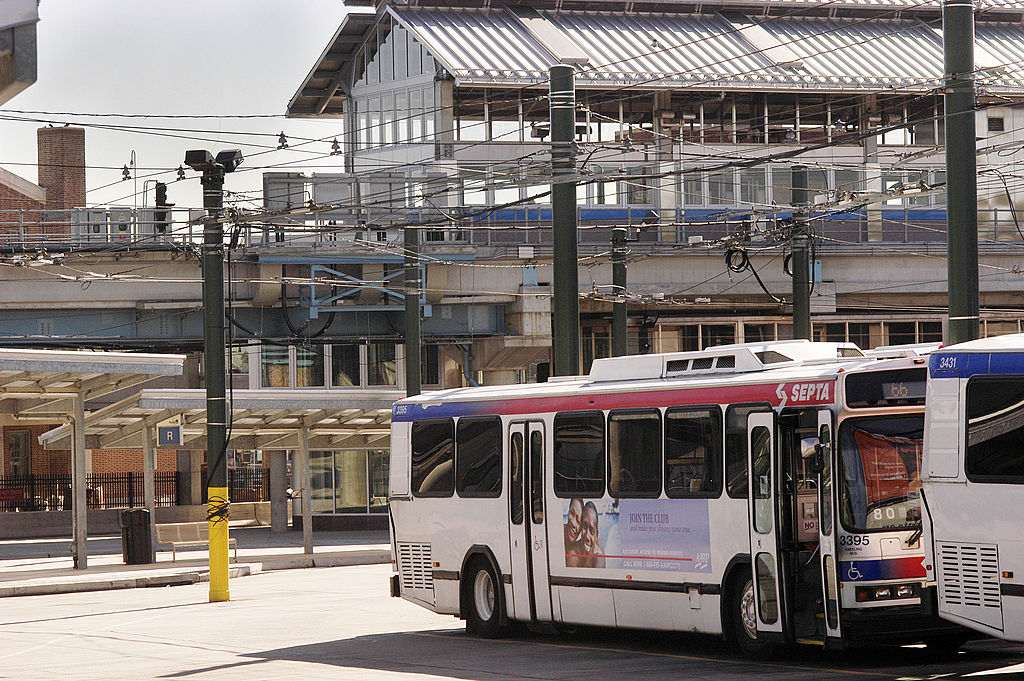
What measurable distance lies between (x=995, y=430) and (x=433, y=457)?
865cm

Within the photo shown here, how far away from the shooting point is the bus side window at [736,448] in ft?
49.3

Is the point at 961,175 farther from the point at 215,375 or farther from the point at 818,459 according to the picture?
the point at 215,375

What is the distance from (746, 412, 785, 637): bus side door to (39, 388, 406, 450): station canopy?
61.7ft

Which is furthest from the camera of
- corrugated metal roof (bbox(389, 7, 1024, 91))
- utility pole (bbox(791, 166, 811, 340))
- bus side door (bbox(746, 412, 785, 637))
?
corrugated metal roof (bbox(389, 7, 1024, 91))

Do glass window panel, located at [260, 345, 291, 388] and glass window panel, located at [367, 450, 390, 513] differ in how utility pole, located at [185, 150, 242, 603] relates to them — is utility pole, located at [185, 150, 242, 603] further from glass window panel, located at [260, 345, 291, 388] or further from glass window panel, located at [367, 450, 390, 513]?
glass window panel, located at [260, 345, 291, 388]

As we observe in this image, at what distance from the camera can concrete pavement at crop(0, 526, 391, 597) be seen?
2905 centimetres

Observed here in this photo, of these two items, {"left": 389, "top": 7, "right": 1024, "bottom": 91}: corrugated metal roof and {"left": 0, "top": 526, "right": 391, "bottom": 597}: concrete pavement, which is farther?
{"left": 389, "top": 7, "right": 1024, "bottom": 91}: corrugated metal roof

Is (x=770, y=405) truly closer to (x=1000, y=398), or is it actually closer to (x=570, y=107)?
(x=1000, y=398)

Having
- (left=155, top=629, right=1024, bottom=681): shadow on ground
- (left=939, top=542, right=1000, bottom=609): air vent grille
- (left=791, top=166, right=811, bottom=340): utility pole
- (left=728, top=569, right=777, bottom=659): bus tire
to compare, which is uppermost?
(left=791, top=166, right=811, bottom=340): utility pole

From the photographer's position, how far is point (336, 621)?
20594mm

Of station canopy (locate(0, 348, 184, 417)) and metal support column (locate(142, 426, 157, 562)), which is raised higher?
station canopy (locate(0, 348, 184, 417))

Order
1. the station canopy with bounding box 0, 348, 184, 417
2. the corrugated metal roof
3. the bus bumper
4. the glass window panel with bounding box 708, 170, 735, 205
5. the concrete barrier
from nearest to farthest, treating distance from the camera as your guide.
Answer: the bus bumper
the station canopy with bounding box 0, 348, 184, 417
the glass window panel with bounding box 708, 170, 735, 205
the corrugated metal roof
the concrete barrier

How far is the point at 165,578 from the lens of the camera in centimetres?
2952

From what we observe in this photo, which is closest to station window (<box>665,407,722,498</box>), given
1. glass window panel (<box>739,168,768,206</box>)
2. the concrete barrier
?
glass window panel (<box>739,168,768,206</box>)
